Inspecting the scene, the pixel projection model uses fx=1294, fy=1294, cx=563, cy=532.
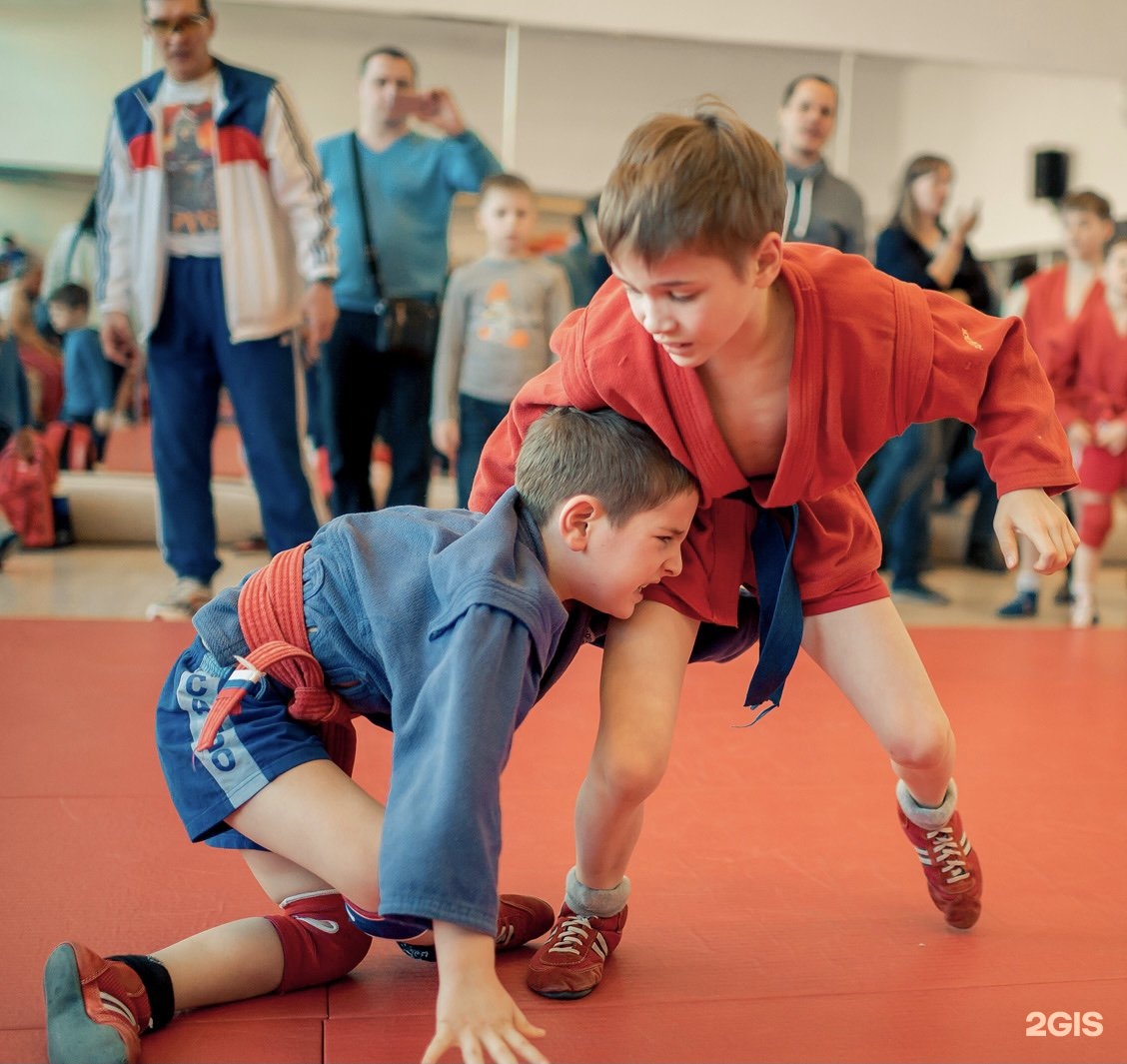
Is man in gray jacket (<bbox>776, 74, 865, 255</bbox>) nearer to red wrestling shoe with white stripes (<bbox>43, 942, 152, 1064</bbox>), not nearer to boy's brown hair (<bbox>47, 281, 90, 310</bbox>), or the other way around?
boy's brown hair (<bbox>47, 281, 90, 310</bbox>)

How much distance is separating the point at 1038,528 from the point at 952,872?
0.46 metres

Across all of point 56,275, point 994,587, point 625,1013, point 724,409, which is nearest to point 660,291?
point 724,409

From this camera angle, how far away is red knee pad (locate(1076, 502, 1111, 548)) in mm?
3963

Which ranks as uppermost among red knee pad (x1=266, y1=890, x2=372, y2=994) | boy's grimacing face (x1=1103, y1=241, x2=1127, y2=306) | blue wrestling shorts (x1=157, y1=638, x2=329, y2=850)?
boy's grimacing face (x1=1103, y1=241, x2=1127, y2=306)

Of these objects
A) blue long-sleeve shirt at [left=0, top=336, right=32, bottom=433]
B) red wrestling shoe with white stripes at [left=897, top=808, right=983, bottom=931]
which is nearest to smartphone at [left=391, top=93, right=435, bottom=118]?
blue long-sleeve shirt at [left=0, top=336, right=32, bottom=433]

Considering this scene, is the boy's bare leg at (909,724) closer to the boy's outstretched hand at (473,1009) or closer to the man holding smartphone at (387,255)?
the boy's outstretched hand at (473,1009)

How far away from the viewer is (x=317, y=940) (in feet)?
4.41

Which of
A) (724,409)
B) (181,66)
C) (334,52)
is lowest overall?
(724,409)

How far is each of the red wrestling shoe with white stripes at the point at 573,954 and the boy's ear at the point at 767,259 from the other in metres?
0.73

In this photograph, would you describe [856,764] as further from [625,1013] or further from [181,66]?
[181,66]

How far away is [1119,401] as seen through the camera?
400cm

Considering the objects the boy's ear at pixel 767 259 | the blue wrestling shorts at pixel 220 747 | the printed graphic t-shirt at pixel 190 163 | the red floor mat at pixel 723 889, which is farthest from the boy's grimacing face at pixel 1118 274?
the blue wrestling shorts at pixel 220 747

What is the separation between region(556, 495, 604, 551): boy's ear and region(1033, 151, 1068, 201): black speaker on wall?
6.45 metres

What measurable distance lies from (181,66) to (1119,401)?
2880 mm
